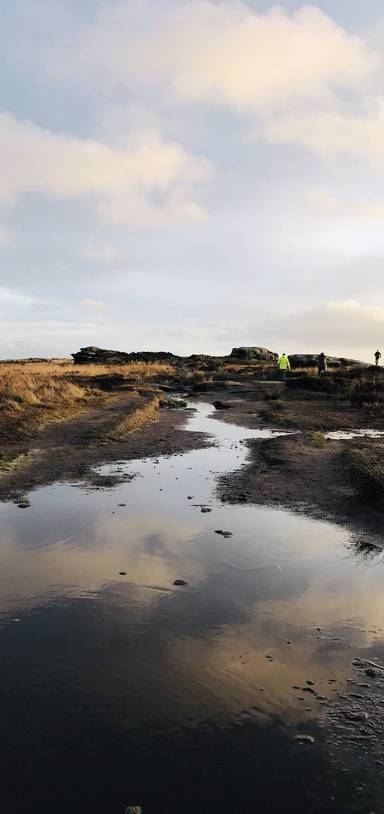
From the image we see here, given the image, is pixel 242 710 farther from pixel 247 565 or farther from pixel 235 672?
pixel 247 565

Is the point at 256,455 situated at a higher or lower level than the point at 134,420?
lower

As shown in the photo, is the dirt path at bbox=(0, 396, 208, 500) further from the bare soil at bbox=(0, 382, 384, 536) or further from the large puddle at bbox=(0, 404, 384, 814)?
the large puddle at bbox=(0, 404, 384, 814)

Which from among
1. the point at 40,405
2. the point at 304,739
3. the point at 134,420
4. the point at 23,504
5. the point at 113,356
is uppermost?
the point at 113,356

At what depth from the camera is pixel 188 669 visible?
4.93 meters

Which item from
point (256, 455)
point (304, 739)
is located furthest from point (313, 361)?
point (304, 739)

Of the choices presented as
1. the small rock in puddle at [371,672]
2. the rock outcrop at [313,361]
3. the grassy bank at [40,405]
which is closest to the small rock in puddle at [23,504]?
the grassy bank at [40,405]

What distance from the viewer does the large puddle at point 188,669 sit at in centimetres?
358

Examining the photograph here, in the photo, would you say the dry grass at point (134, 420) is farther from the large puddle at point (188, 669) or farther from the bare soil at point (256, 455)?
the large puddle at point (188, 669)

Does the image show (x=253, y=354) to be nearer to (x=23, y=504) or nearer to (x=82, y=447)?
(x=82, y=447)

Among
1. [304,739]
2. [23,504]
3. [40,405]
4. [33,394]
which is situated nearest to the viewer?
[304,739]

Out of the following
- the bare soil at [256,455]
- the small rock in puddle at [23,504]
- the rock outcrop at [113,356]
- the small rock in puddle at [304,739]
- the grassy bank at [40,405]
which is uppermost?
the rock outcrop at [113,356]

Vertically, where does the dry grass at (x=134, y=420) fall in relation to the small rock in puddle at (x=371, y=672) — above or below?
above

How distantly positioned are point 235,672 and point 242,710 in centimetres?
54

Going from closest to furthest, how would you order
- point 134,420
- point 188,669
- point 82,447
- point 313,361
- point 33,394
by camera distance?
1. point 188,669
2. point 82,447
3. point 134,420
4. point 33,394
5. point 313,361
